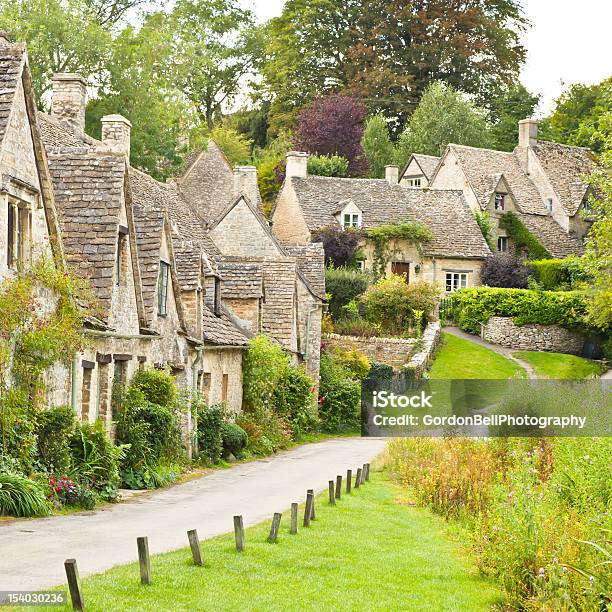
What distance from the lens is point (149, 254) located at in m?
28.5

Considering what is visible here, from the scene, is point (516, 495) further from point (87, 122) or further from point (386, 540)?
point (87, 122)

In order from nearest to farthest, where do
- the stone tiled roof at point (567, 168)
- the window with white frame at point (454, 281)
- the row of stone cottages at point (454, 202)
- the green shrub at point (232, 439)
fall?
the green shrub at point (232, 439) → the row of stone cottages at point (454, 202) → the window with white frame at point (454, 281) → the stone tiled roof at point (567, 168)

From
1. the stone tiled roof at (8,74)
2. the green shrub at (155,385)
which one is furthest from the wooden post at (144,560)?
the green shrub at (155,385)

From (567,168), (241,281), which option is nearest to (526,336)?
(567,168)

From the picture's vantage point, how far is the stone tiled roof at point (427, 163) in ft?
264

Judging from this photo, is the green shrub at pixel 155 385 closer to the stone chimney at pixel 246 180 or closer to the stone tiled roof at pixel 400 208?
the stone chimney at pixel 246 180

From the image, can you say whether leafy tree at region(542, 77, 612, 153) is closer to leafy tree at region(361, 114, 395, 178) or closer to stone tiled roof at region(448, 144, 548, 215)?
stone tiled roof at region(448, 144, 548, 215)

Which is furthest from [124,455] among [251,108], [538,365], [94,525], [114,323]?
[251,108]

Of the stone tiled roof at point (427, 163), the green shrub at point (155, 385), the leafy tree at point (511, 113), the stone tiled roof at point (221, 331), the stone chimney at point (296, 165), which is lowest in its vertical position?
the green shrub at point (155, 385)

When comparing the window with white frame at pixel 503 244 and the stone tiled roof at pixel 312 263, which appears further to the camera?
the window with white frame at pixel 503 244

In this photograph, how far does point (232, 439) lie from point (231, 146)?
5098 centimetres

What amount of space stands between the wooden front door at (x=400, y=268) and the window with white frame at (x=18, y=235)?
4652 centimetres

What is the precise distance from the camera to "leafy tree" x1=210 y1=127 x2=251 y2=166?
8194 centimetres

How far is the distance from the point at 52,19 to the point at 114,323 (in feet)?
106
